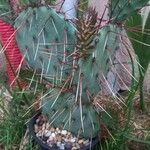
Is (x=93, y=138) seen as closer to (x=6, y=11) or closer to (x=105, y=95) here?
(x=105, y=95)

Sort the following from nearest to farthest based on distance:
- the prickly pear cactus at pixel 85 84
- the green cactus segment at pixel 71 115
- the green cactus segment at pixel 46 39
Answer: the prickly pear cactus at pixel 85 84, the green cactus segment at pixel 46 39, the green cactus segment at pixel 71 115

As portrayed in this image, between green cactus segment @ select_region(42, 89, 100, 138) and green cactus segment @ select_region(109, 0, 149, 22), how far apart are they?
1.44 feet

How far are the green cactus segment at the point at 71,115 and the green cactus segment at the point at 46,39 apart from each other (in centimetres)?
12

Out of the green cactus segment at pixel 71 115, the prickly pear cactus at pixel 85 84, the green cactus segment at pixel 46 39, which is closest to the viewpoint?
the prickly pear cactus at pixel 85 84

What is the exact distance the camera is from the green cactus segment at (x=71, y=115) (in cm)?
209

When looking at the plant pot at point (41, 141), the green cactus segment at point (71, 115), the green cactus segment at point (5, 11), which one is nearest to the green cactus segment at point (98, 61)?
the green cactus segment at point (71, 115)

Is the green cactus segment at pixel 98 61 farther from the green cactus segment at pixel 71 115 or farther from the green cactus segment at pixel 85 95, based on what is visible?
the green cactus segment at pixel 71 115

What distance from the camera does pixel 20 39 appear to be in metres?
2.01

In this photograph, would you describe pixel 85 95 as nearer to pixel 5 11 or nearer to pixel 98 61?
pixel 98 61

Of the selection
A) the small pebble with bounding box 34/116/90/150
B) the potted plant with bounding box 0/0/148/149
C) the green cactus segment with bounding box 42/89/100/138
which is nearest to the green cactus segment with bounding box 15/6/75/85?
the potted plant with bounding box 0/0/148/149

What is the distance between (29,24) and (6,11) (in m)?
0.26

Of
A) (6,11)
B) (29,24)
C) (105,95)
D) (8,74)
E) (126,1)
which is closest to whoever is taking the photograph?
(126,1)

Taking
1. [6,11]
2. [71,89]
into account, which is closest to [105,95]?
[71,89]

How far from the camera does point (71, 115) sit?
2.10 meters
